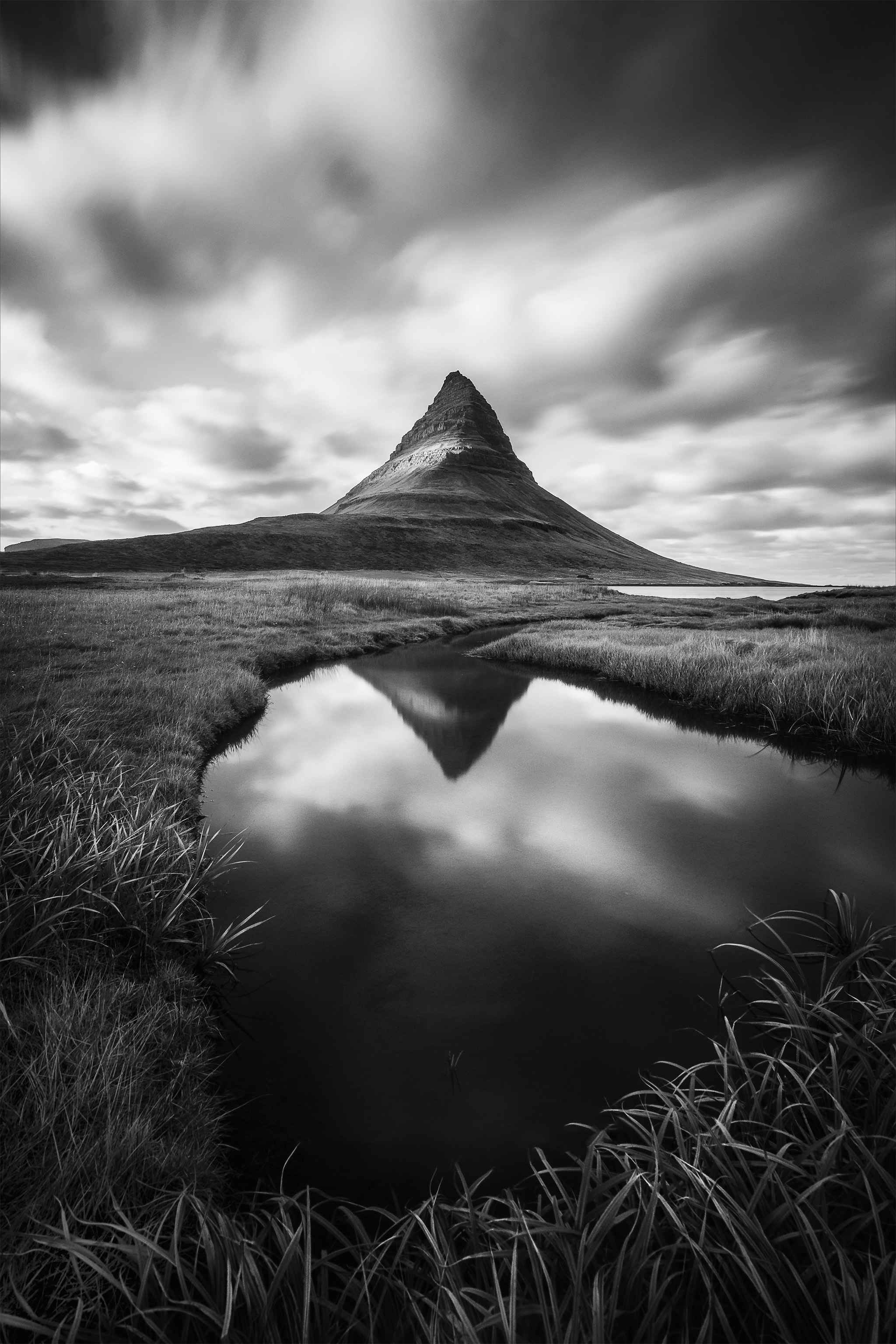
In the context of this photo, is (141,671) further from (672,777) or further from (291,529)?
(291,529)

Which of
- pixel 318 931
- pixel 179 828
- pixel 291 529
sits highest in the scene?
pixel 291 529

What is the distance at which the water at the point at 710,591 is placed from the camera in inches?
3718

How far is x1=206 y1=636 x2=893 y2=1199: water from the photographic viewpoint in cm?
368

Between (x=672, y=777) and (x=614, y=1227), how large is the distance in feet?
28.3

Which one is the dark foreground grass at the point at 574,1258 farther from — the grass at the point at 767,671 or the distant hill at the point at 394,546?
Answer: the distant hill at the point at 394,546

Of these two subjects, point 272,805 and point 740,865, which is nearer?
point 740,865

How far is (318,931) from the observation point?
18.8 feet

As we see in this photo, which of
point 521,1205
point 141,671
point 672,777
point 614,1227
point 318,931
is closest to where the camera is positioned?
point 614,1227

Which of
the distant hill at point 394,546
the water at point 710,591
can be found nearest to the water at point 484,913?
the water at point 710,591

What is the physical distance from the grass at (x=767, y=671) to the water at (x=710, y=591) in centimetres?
5846

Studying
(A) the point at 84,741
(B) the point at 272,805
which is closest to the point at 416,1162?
(B) the point at 272,805

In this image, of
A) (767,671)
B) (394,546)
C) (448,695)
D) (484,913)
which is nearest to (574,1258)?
(484,913)

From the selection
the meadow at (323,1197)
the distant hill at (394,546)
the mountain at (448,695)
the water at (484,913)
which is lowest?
the water at (484,913)

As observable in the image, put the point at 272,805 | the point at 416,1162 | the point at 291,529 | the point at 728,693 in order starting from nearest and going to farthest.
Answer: the point at 416,1162 < the point at 272,805 < the point at 728,693 < the point at 291,529
